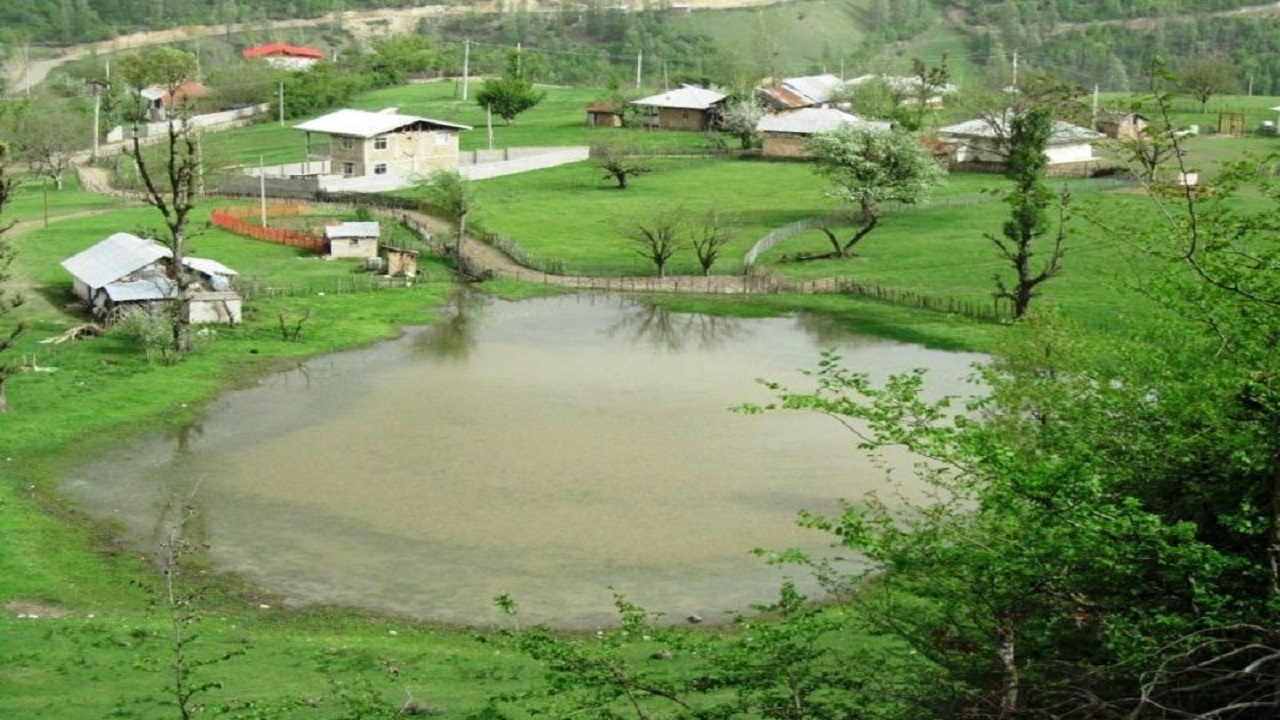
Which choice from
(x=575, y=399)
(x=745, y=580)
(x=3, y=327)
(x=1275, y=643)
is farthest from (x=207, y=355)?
(x=1275, y=643)

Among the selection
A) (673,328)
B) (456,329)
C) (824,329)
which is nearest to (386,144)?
(456,329)

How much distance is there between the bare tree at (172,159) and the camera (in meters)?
47.1

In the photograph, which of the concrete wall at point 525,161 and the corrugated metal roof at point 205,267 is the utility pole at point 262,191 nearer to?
the concrete wall at point 525,161

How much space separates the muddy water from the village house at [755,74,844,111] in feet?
223

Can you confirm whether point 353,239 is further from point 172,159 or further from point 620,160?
point 620,160

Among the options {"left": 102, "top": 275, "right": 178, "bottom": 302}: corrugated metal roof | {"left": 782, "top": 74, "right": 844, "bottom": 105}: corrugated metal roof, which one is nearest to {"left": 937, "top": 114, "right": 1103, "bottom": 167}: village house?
{"left": 782, "top": 74, "right": 844, "bottom": 105}: corrugated metal roof

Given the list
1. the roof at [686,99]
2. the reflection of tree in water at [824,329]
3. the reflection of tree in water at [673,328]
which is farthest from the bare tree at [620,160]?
the reflection of tree in water at [824,329]

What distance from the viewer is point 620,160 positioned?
3484 inches

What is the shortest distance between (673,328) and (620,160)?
3616 cm

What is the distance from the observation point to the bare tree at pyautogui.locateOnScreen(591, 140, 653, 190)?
84.5 m

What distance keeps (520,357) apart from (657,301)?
11.1 m

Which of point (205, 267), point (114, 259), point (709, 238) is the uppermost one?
point (114, 259)

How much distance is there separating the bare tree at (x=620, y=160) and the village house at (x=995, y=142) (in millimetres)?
19467

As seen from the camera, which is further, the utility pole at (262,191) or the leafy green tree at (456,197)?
the utility pole at (262,191)
